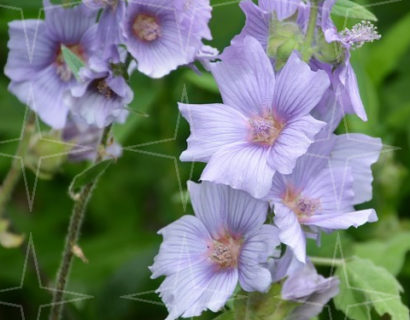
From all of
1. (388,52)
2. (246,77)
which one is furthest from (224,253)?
(388,52)

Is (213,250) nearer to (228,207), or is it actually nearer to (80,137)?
(228,207)

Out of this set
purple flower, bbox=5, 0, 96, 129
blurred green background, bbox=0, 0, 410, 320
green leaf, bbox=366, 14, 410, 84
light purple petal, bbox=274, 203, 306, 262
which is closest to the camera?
light purple petal, bbox=274, 203, 306, 262

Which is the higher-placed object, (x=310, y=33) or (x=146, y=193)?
(x=310, y=33)

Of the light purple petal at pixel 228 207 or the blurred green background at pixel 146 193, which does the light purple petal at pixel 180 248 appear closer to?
the light purple petal at pixel 228 207

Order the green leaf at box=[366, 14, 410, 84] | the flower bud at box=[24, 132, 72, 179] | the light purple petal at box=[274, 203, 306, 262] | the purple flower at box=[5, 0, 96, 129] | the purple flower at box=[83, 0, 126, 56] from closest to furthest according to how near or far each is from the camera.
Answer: the light purple petal at box=[274, 203, 306, 262] → the purple flower at box=[83, 0, 126, 56] → the purple flower at box=[5, 0, 96, 129] → the flower bud at box=[24, 132, 72, 179] → the green leaf at box=[366, 14, 410, 84]

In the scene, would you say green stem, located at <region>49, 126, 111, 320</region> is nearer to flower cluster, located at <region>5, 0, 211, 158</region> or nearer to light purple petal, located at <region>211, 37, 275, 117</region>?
flower cluster, located at <region>5, 0, 211, 158</region>

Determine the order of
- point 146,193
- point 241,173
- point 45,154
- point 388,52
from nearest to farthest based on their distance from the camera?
point 241,173, point 45,154, point 388,52, point 146,193

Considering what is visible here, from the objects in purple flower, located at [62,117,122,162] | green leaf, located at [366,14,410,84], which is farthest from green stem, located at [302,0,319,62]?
green leaf, located at [366,14,410,84]
